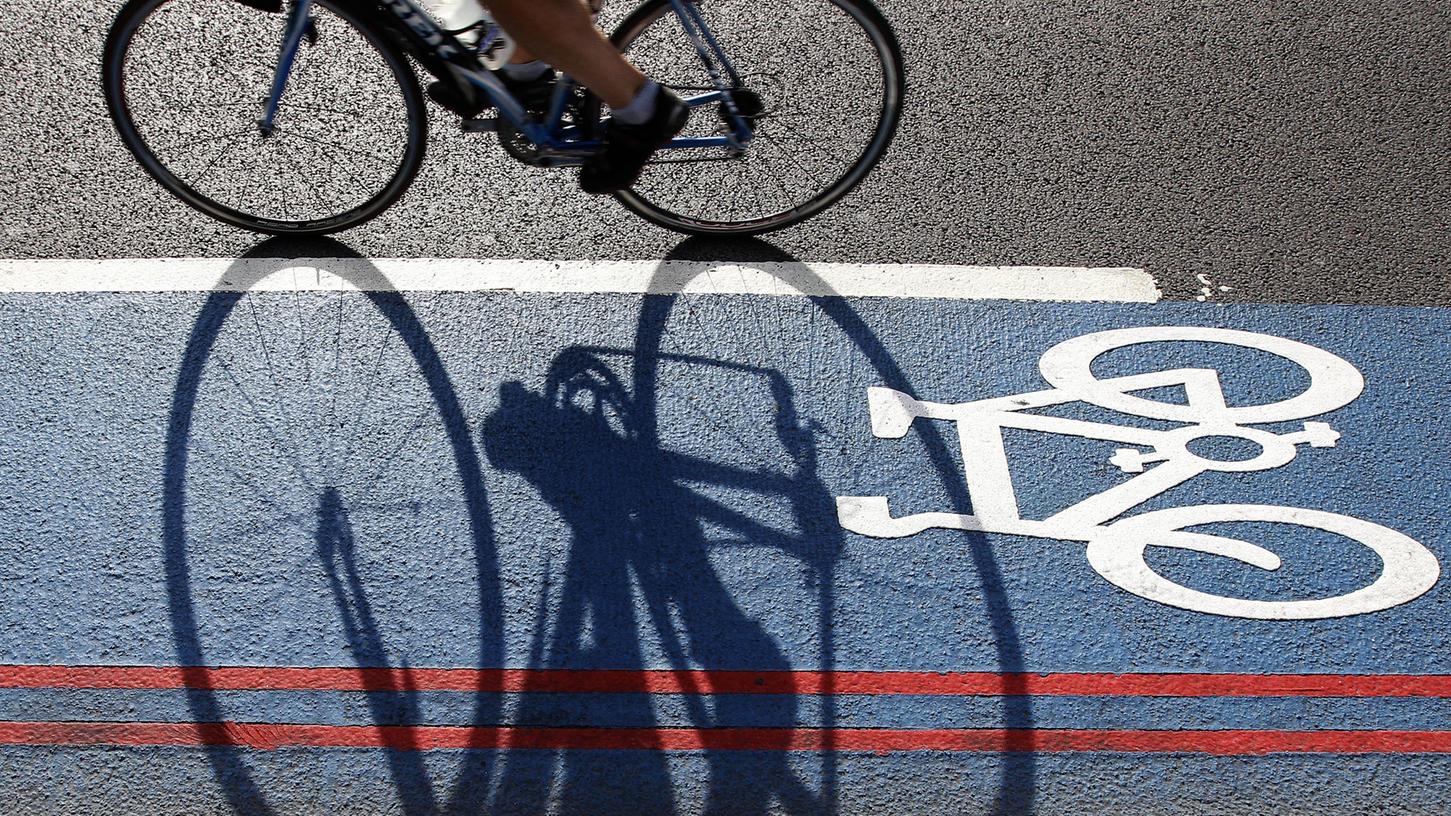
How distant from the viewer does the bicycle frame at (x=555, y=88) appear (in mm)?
3650

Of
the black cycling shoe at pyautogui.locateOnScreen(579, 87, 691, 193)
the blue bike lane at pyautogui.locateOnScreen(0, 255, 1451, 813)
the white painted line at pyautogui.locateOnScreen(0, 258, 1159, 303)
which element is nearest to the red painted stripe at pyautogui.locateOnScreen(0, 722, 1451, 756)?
the blue bike lane at pyautogui.locateOnScreen(0, 255, 1451, 813)

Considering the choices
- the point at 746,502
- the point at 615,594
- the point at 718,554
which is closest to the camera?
the point at 615,594

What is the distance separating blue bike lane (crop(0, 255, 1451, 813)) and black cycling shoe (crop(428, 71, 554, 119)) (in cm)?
69

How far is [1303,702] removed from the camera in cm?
320

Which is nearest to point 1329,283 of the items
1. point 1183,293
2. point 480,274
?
point 1183,293

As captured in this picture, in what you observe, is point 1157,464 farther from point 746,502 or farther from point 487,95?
point 487,95

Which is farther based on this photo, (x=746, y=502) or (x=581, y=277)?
(x=581, y=277)

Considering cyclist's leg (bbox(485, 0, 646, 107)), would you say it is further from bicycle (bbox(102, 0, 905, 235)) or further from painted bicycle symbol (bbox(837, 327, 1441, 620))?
painted bicycle symbol (bbox(837, 327, 1441, 620))

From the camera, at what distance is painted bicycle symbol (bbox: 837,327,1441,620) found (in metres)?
3.45

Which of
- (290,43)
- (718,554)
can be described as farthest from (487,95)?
(718,554)

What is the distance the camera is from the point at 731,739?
306 centimetres

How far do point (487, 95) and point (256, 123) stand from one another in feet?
3.67

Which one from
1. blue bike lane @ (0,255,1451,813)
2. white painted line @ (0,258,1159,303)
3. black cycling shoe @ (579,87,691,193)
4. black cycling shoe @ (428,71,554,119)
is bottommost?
blue bike lane @ (0,255,1451,813)

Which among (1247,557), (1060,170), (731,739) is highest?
(1060,170)
